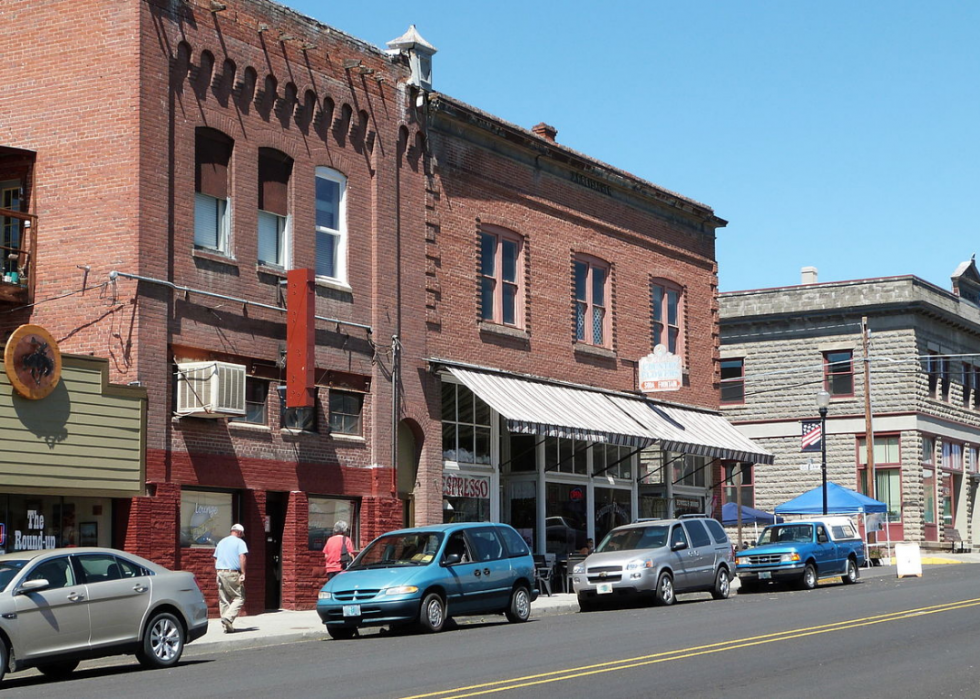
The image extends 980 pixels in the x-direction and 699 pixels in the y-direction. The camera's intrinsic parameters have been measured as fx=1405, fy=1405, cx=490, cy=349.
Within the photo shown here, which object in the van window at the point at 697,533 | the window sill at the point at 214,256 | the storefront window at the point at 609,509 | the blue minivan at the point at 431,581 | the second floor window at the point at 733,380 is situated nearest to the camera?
→ the blue minivan at the point at 431,581

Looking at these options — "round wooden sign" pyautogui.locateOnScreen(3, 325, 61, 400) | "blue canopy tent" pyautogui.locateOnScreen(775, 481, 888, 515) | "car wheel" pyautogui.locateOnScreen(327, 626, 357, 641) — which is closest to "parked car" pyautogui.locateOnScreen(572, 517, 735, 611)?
"car wheel" pyautogui.locateOnScreen(327, 626, 357, 641)

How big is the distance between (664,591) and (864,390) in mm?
28811

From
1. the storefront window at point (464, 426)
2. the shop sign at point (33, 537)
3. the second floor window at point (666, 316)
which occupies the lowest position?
the shop sign at point (33, 537)

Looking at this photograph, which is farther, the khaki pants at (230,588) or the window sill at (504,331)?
the window sill at (504,331)

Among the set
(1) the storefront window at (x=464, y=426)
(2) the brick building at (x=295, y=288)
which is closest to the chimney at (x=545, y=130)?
(2) the brick building at (x=295, y=288)

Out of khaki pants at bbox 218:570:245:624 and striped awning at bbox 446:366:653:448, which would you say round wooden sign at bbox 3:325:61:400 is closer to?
khaki pants at bbox 218:570:245:624

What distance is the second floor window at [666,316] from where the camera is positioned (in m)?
36.7

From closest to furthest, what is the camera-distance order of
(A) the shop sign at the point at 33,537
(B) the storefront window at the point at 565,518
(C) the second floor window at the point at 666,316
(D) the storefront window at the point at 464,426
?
(A) the shop sign at the point at 33,537 → (D) the storefront window at the point at 464,426 → (B) the storefront window at the point at 565,518 → (C) the second floor window at the point at 666,316

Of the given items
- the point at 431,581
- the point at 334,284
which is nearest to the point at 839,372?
the point at 334,284

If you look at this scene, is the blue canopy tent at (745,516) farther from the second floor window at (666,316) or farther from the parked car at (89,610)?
the parked car at (89,610)

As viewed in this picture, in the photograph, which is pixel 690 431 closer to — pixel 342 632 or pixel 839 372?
pixel 342 632

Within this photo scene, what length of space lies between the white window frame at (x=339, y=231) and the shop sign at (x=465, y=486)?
16.0 feet

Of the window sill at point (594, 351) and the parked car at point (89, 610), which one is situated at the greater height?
the window sill at point (594, 351)

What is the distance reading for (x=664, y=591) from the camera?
85.0 feet
